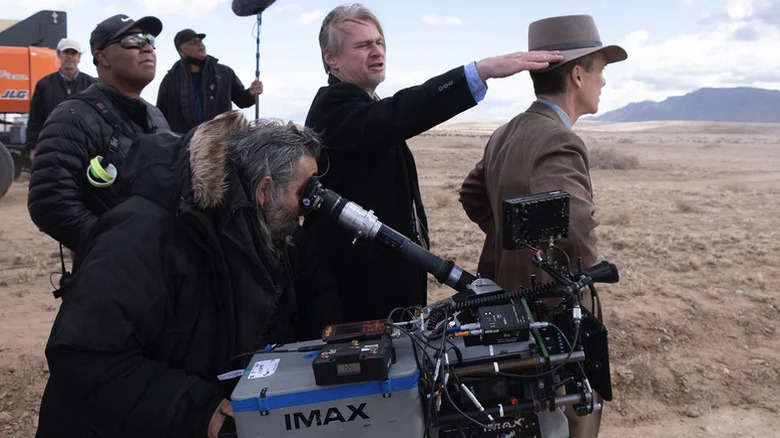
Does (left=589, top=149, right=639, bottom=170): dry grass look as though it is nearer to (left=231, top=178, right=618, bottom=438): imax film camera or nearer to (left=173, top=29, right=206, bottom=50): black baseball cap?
(left=173, top=29, right=206, bottom=50): black baseball cap

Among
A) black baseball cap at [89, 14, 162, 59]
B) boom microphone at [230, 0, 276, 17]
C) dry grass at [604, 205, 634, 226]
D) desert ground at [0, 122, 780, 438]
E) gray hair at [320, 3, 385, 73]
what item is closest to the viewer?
gray hair at [320, 3, 385, 73]

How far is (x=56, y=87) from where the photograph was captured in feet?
26.3

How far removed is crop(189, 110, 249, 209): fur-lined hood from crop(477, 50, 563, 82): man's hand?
1.00m

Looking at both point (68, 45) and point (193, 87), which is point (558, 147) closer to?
point (193, 87)

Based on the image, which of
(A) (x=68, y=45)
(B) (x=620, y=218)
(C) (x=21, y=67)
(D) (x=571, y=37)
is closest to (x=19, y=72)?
(C) (x=21, y=67)

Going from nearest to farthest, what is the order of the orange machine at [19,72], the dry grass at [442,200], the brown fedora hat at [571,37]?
the brown fedora hat at [571,37], the dry grass at [442,200], the orange machine at [19,72]

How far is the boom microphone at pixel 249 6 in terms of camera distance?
17.1ft

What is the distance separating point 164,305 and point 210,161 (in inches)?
18.3

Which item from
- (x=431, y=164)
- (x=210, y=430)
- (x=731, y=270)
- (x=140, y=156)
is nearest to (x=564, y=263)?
(x=210, y=430)

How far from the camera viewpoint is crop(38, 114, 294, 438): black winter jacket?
1.87 metres

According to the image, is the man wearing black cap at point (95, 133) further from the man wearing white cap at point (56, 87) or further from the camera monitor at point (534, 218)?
the man wearing white cap at point (56, 87)

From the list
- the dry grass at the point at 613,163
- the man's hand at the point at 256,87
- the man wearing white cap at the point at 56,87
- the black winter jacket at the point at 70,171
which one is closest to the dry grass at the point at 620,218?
the man's hand at the point at 256,87

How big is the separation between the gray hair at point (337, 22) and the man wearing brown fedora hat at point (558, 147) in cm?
78

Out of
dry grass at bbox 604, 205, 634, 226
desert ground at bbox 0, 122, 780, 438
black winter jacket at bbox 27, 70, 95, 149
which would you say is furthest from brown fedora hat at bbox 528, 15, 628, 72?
dry grass at bbox 604, 205, 634, 226
